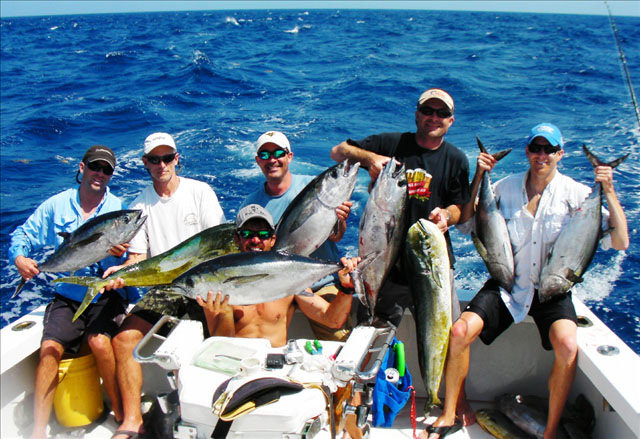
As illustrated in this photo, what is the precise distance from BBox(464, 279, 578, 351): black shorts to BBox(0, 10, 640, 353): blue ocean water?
2.68m

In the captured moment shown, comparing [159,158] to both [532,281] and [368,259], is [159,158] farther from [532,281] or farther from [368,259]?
[532,281]

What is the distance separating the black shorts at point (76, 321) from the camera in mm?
2959

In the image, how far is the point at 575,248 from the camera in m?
2.82

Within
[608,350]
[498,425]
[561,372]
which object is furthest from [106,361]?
[608,350]

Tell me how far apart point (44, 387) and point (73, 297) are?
521 mm

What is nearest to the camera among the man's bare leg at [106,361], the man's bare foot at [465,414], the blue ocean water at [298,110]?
the man's bare leg at [106,361]

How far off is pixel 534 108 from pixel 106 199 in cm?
1268

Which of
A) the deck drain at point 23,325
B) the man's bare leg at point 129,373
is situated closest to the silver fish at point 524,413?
the man's bare leg at point 129,373

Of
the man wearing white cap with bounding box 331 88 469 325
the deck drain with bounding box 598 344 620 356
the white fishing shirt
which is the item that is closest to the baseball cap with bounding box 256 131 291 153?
the man wearing white cap with bounding box 331 88 469 325

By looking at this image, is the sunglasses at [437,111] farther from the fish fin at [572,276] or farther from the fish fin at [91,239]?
the fish fin at [91,239]

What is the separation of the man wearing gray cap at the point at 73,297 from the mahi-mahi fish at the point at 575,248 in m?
2.44

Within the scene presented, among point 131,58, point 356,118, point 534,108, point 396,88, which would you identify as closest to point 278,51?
point 131,58

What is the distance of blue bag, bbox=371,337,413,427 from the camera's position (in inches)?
106

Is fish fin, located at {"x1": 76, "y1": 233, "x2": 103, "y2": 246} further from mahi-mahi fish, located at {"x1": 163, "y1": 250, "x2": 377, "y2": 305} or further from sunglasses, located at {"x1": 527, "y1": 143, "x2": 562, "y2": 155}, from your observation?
sunglasses, located at {"x1": 527, "y1": 143, "x2": 562, "y2": 155}
